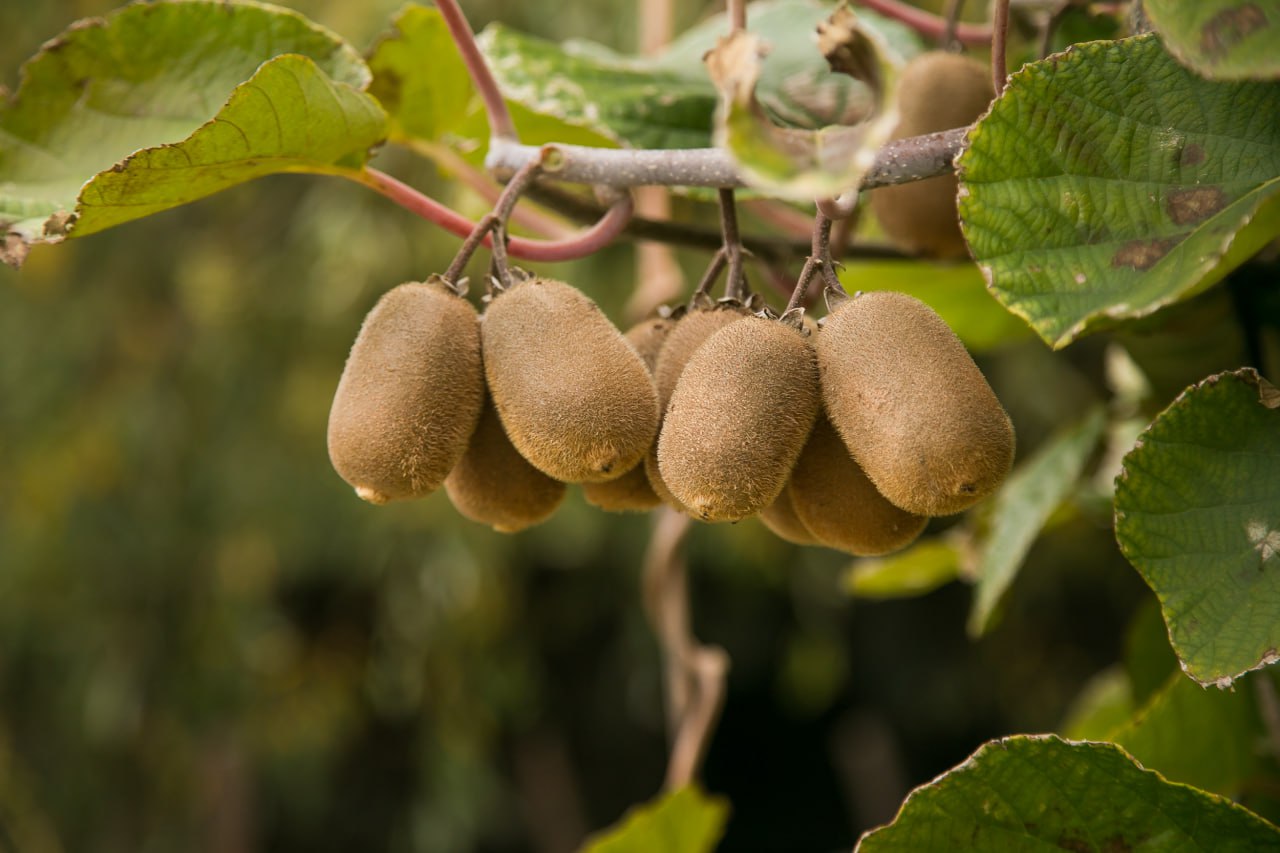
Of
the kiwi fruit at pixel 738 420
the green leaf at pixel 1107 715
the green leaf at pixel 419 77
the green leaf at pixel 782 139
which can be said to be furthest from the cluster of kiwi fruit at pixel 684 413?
the green leaf at pixel 1107 715

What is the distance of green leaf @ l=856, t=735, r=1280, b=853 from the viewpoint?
0.69 meters

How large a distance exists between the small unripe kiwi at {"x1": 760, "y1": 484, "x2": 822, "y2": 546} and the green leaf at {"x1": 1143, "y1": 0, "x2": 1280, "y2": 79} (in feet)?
1.08

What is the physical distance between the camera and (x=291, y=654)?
3.56 meters

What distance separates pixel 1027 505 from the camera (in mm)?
1159

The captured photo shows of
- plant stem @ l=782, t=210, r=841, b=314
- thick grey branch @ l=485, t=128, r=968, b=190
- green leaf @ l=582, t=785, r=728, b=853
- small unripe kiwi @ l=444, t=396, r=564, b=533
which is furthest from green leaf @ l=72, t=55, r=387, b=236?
green leaf @ l=582, t=785, r=728, b=853

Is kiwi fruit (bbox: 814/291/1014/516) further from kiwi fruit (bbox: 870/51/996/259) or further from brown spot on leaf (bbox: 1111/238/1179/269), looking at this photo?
kiwi fruit (bbox: 870/51/996/259)

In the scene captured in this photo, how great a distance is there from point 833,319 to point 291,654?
10.5 feet

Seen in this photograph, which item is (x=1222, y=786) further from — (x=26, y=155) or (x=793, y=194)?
(x=26, y=155)

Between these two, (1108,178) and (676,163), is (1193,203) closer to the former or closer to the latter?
(1108,178)

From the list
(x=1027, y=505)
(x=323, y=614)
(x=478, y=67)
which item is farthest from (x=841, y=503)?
(x=323, y=614)

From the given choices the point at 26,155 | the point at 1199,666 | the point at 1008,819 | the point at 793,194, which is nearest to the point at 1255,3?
the point at 793,194

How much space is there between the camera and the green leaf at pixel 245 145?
2.34ft

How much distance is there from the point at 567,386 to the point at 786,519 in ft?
0.57

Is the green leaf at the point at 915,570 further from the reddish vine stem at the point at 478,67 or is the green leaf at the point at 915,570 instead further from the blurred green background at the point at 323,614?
the blurred green background at the point at 323,614
